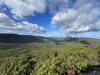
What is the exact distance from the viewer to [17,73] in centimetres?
2991

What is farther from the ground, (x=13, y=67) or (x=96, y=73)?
(x=13, y=67)

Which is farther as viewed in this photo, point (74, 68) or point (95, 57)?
point (95, 57)

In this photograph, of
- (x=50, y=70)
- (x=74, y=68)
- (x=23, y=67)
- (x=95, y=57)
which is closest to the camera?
(x=50, y=70)

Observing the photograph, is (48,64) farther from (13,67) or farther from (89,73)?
(89,73)

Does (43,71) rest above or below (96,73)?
above

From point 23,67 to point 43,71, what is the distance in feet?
15.0

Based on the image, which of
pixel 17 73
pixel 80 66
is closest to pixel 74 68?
Answer: pixel 80 66

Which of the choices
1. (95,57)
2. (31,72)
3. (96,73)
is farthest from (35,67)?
(95,57)

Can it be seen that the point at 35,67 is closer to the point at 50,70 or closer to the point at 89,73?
the point at 50,70

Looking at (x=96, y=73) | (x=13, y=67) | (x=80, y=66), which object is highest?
(x=13, y=67)

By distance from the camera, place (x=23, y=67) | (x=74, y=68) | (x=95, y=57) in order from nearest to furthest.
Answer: (x=23, y=67), (x=74, y=68), (x=95, y=57)

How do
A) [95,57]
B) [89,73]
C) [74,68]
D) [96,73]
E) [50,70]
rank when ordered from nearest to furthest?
[50,70] < [74,68] < [89,73] < [96,73] < [95,57]

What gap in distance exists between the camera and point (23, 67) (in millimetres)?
31125

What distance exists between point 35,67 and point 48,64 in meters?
3.26
